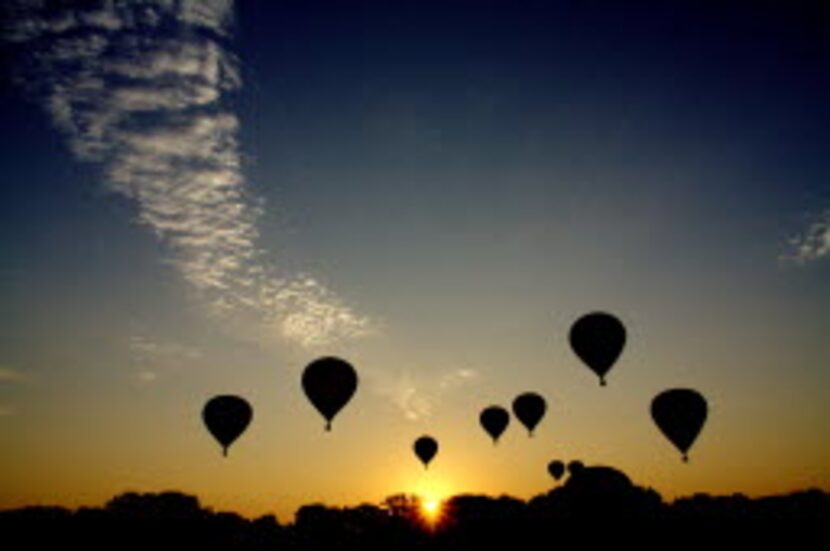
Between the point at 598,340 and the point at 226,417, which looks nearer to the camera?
the point at 598,340

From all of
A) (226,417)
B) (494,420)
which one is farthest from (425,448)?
(226,417)

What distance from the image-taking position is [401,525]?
50.1 m

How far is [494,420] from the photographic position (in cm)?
5550

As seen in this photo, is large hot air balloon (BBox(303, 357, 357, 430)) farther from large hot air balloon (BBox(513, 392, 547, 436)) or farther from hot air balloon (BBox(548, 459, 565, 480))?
hot air balloon (BBox(548, 459, 565, 480))

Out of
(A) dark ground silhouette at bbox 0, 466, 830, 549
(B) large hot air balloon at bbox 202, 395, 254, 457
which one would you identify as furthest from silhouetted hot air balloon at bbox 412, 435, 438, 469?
(B) large hot air balloon at bbox 202, 395, 254, 457

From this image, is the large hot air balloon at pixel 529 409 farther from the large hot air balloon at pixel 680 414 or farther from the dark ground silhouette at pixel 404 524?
the large hot air balloon at pixel 680 414

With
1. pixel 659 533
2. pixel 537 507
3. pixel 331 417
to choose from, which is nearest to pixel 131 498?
pixel 537 507

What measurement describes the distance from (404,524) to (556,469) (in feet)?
140

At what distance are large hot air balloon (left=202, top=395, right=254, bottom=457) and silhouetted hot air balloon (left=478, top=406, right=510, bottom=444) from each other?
2021cm

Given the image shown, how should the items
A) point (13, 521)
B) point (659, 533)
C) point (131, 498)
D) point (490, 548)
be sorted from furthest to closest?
1. point (131, 498)
2. point (13, 521)
3. point (490, 548)
4. point (659, 533)

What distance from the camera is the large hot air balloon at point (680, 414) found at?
38.1m

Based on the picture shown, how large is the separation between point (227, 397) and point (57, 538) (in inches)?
895

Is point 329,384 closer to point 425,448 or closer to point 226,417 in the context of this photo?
point 226,417

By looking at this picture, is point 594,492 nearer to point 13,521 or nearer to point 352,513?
point 352,513
